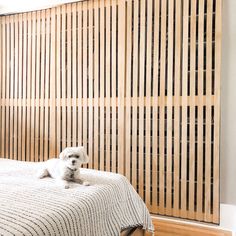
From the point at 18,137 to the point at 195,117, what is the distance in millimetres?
2567

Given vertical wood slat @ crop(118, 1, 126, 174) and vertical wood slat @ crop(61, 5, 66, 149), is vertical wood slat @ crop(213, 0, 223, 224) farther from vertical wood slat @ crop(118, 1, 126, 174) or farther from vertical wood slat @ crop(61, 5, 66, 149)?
vertical wood slat @ crop(61, 5, 66, 149)

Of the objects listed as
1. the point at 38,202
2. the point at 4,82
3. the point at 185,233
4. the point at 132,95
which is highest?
the point at 4,82

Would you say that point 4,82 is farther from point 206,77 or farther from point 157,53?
point 206,77

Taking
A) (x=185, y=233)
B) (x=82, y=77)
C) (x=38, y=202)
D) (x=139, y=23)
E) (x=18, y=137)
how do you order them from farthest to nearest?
(x=18, y=137) → (x=82, y=77) → (x=139, y=23) → (x=185, y=233) → (x=38, y=202)

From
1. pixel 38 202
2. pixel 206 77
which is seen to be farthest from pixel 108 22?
pixel 38 202

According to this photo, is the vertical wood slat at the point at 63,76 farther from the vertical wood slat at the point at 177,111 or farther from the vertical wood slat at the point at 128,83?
the vertical wood slat at the point at 177,111

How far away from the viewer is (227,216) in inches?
110

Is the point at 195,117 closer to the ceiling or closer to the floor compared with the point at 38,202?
closer to the ceiling

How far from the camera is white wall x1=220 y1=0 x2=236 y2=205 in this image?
9.16 ft

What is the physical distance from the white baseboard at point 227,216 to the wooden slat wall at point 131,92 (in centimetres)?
11

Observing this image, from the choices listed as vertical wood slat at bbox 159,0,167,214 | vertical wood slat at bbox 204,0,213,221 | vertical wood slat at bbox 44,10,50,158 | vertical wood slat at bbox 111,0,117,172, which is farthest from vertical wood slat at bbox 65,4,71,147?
vertical wood slat at bbox 204,0,213,221

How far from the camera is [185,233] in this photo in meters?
2.67

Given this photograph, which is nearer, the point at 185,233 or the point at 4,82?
the point at 185,233

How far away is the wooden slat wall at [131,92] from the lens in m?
2.86
